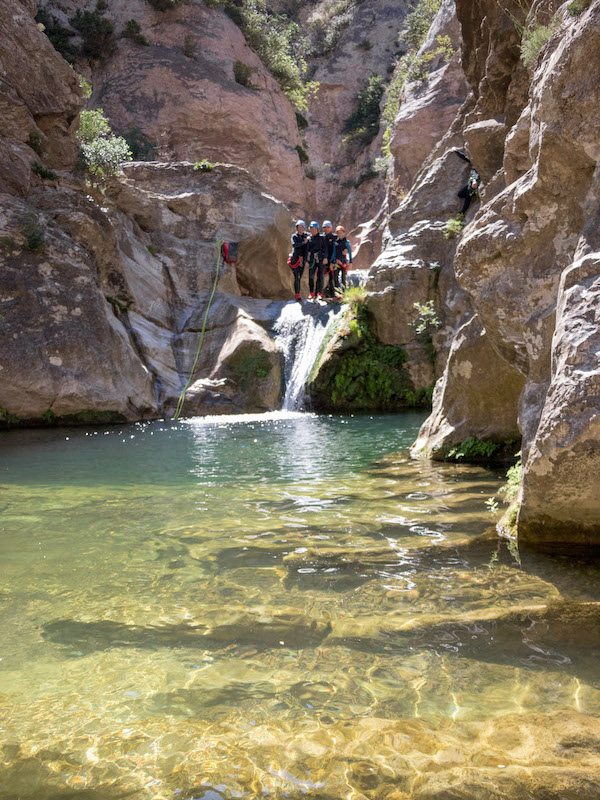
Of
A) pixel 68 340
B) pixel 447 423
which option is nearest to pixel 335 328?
pixel 68 340

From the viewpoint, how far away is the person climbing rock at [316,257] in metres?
17.8

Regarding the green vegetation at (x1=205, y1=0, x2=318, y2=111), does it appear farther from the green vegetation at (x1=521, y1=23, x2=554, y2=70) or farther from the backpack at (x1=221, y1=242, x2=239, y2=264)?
the green vegetation at (x1=521, y1=23, x2=554, y2=70)

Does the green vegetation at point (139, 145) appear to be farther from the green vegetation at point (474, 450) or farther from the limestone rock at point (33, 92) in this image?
the green vegetation at point (474, 450)

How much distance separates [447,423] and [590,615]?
4962 millimetres

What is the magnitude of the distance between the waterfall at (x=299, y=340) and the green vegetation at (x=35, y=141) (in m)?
7.43

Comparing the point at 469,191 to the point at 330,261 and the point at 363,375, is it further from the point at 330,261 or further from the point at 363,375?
the point at 330,261

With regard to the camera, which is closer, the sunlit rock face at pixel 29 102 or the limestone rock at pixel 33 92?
the sunlit rock face at pixel 29 102

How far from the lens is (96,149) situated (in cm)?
1702

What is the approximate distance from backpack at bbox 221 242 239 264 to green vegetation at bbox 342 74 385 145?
25.4m

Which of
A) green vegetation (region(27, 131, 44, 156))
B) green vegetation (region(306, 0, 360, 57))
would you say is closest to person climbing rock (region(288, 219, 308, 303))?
green vegetation (region(27, 131, 44, 156))

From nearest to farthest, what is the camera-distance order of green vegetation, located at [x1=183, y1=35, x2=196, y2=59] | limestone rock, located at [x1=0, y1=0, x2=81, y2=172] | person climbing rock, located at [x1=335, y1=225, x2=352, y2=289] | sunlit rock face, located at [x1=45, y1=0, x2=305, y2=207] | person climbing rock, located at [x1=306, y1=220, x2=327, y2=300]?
limestone rock, located at [x1=0, y1=0, x2=81, y2=172] → person climbing rock, located at [x1=306, y1=220, x2=327, y2=300] → person climbing rock, located at [x1=335, y1=225, x2=352, y2=289] → sunlit rock face, located at [x1=45, y1=0, x2=305, y2=207] → green vegetation, located at [x1=183, y1=35, x2=196, y2=59]

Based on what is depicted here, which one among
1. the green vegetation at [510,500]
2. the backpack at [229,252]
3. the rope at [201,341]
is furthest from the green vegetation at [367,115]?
the green vegetation at [510,500]

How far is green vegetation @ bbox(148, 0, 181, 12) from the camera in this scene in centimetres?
2944

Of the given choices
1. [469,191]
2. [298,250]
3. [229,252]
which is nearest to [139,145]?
[229,252]
